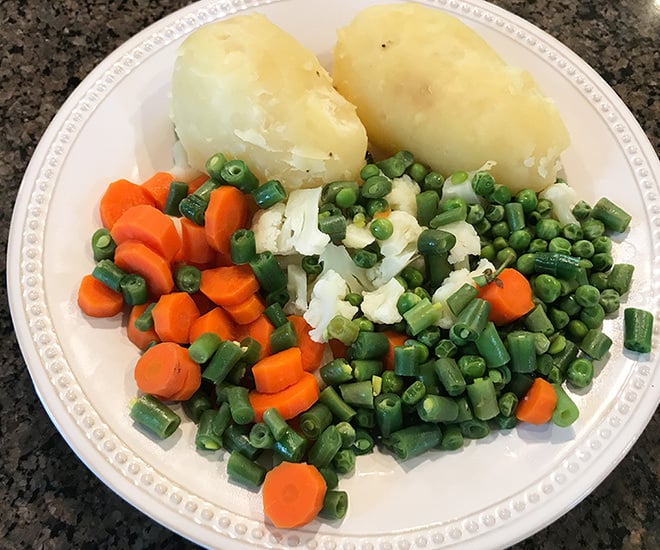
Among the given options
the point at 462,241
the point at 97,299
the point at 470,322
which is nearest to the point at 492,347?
the point at 470,322

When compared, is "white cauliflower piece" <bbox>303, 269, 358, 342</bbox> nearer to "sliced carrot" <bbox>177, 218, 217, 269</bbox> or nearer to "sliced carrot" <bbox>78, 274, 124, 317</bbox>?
"sliced carrot" <bbox>177, 218, 217, 269</bbox>

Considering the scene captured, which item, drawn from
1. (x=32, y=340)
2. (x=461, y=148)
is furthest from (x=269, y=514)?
(x=461, y=148)

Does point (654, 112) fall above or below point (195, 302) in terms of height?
above

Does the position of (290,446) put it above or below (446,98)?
below

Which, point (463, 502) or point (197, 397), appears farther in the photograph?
point (197, 397)

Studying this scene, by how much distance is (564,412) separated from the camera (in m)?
1.63

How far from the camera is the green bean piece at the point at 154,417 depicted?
5.20 ft

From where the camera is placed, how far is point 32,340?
165 cm

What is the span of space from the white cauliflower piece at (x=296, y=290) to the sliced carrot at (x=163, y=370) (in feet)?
1.03

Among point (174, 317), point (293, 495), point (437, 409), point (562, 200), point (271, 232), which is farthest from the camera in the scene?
point (562, 200)

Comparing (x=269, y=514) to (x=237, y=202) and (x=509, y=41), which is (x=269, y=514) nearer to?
(x=237, y=202)

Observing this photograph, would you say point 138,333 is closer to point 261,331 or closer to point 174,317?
point 174,317

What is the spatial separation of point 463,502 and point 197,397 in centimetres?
67

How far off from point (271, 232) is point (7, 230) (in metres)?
0.87
